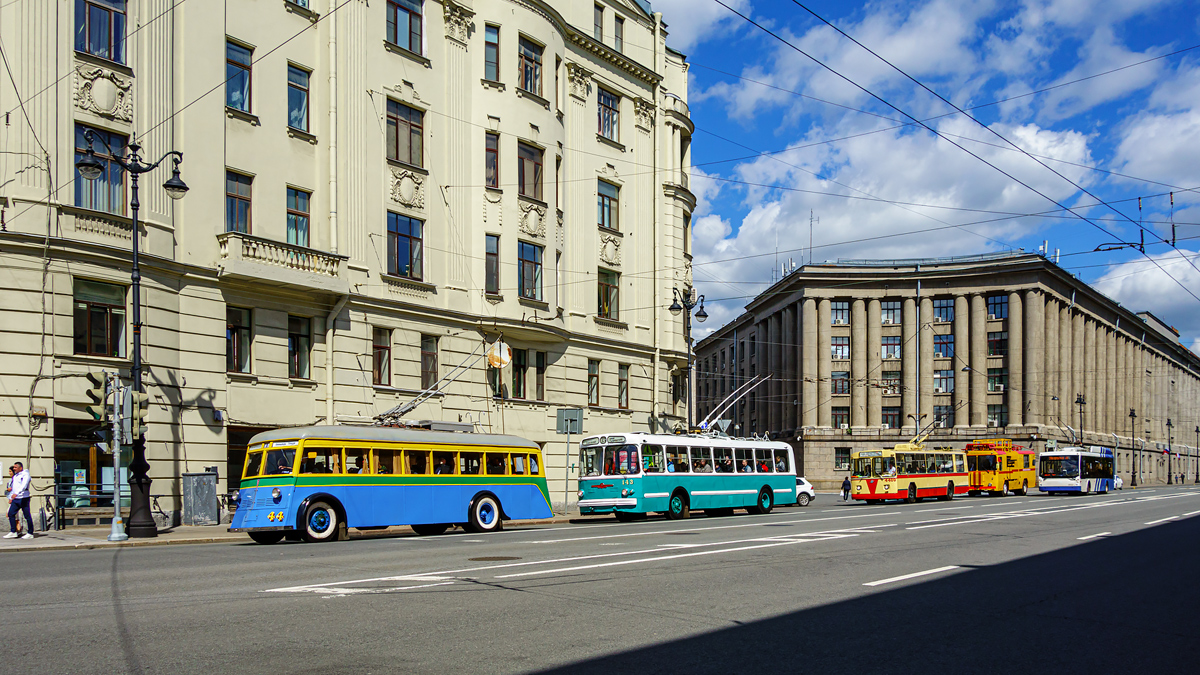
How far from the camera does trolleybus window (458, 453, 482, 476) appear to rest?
2422 centimetres

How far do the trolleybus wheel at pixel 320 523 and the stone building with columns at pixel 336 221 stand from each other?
23.4ft

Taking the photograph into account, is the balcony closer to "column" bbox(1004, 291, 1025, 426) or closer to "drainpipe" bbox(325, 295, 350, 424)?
"drainpipe" bbox(325, 295, 350, 424)

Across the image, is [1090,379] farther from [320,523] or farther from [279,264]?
[320,523]

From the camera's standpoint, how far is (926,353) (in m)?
87.1

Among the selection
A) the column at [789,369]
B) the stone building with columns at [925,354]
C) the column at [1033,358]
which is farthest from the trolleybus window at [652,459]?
the column at [1033,358]

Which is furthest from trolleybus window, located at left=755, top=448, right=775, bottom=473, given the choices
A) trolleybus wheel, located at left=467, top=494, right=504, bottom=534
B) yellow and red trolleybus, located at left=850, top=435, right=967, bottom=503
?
trolleybus wheel, located at left=467, top=494, right=504, bottom=534

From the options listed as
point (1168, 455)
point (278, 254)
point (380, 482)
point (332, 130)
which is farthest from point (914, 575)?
point (1168, 455)

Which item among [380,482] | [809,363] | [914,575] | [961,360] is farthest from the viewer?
[809,363]

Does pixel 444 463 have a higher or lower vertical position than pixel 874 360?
lower

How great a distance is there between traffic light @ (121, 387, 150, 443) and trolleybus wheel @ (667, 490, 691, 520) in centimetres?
1546

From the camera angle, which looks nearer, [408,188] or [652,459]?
[652,459]

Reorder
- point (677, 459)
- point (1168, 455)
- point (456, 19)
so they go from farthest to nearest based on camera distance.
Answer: point (1168, 455) < point (456, 19) < point (677, 459)

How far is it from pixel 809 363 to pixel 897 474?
136 feet

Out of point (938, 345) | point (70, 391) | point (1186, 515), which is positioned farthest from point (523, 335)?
point (938, 345)
